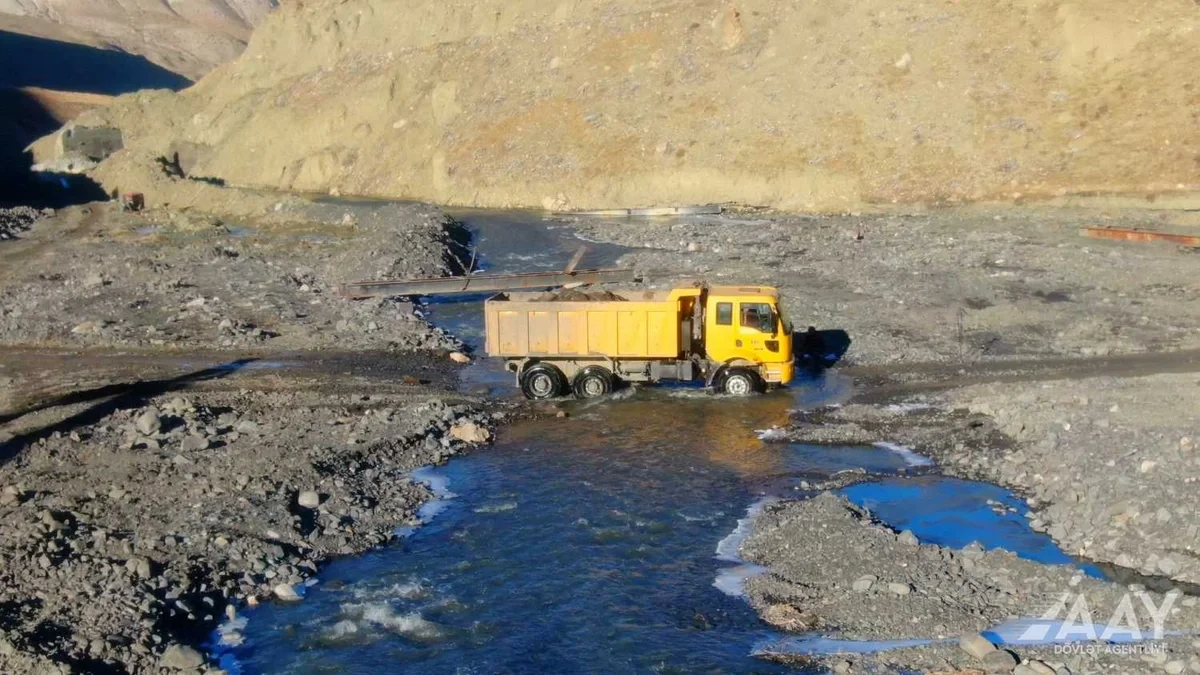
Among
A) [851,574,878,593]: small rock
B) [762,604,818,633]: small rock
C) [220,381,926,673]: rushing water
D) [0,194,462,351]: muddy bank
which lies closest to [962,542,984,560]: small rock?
[851,574,878,593]: small rock

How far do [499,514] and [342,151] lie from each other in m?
59.3

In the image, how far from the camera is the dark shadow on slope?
407 ft

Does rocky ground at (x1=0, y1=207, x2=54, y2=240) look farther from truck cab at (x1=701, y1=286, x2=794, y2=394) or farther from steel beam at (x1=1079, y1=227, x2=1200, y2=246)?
steel beam at (x1=1079, y1=227, x2=1200, y2=246)

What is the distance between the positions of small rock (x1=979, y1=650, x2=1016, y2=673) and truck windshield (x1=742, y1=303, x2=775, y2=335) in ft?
39.7

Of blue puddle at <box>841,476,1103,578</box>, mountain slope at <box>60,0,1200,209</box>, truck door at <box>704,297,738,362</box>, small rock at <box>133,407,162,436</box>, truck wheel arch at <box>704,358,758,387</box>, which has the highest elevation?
mountain slope at <box>60,0,1200,209</box>

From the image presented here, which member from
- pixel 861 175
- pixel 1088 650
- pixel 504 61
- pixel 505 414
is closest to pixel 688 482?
pixel 505 414

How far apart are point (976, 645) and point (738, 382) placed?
12068mm

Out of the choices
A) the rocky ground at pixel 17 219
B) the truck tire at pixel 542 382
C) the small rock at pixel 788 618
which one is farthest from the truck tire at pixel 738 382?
the rocky ground at pixel 17 219

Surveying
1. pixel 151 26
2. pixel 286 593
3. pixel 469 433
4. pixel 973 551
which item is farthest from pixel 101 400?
pixel 151 26

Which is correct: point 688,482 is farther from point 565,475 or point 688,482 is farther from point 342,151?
point 342,151

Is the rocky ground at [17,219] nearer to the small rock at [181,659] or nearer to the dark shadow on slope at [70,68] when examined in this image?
the small rock at [181,659]

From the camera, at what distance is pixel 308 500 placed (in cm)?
1802

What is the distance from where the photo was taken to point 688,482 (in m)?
19.9

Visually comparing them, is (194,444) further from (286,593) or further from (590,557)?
(590,557)
